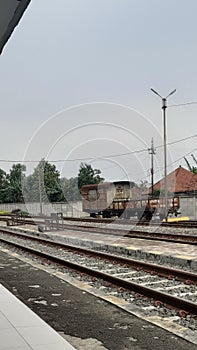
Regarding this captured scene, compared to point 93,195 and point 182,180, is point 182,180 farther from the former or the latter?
point 93,195

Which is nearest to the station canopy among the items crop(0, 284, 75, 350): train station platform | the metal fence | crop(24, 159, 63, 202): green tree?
crop(0, 284, 75, 350): train station platform

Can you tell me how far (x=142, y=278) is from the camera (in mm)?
9383

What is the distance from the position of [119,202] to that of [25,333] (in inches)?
1162

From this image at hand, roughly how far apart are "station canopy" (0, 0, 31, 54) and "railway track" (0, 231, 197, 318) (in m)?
4.73

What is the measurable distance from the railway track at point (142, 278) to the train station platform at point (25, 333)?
213cm

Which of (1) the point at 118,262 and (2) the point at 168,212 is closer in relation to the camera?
(1) the point at 118,262

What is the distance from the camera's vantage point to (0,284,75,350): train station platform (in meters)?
4.18

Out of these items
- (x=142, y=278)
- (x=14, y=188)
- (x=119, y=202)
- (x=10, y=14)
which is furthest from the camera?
(x=14, y=188)

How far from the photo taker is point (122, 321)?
6098 mm

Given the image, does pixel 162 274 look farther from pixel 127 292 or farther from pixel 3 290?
pixel 3 290

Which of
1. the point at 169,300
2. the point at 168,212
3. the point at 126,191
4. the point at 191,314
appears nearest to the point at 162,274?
the point at 169,300

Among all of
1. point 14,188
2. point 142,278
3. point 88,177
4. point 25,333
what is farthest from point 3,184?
point 25,333

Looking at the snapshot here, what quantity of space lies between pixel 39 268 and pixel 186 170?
5105 cm

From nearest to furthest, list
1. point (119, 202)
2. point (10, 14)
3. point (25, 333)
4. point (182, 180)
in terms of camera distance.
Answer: point (10, 14), point (25, 333), point (119, 202), point (182, 180)
